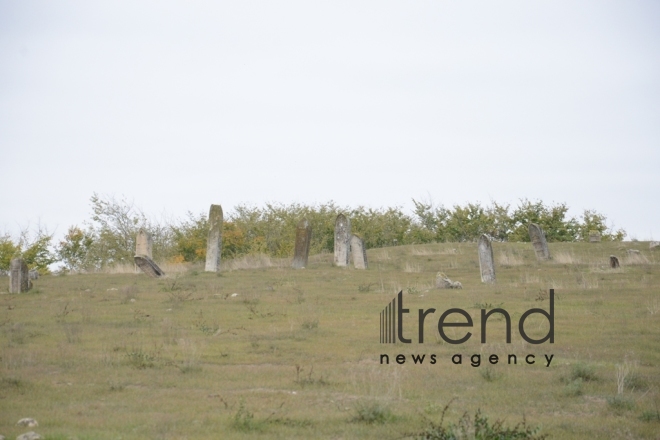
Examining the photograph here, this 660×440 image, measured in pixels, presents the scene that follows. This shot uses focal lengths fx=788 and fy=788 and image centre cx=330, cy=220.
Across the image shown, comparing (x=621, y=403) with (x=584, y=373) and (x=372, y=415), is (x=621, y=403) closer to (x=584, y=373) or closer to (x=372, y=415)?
(x=584, y=373)

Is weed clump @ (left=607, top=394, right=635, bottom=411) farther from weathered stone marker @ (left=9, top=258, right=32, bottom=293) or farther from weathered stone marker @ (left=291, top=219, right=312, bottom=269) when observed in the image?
weathered stone marker @ (left=291, top=219, right=312, bottom=269)

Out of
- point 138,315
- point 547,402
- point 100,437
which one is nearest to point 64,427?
point 100,437

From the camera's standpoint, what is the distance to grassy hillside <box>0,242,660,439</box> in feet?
28.4

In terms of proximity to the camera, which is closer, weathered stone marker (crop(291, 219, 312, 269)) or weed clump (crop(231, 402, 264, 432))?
weed clump (crop(231, 402, 264, 432))

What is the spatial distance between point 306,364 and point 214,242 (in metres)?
19.7

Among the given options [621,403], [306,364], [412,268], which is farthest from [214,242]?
[621,403]

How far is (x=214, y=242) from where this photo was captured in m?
31.2

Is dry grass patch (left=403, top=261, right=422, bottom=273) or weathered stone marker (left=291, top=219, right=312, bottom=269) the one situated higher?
weathered stone marker (left=291, top=219, right=312, bottom=269)

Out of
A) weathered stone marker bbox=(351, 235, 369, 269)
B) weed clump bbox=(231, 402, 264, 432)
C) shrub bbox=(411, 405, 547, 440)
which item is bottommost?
weed clump bbox=(231, 402, 264, 432)

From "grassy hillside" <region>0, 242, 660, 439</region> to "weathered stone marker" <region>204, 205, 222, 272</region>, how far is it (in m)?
7.46

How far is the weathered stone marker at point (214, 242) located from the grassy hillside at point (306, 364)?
7.46m

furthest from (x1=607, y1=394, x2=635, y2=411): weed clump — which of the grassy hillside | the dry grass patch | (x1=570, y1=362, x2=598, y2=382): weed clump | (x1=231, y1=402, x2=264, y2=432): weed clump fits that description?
the dry grass patch

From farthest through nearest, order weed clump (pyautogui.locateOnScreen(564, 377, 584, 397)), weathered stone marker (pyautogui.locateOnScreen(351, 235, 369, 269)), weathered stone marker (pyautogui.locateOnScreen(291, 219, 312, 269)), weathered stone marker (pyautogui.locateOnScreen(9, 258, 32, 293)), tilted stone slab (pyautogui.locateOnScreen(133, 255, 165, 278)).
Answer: weathered stone marker (pyautogui.locateOnScreen(291, 219, 312, 269)) < weathered stone marker (pyautogui.locateOnScreen(351, 235, 369, 269)) < tilted stone slab (pyautogui.locateOnScreen(133, 255, 165, 278)) < weathered stone marker (pyautogui.locateOnScreen(9, 258, 32, 293)) < weed clump (pyautogui.locateOnScreen(564, 377, 584, 397))

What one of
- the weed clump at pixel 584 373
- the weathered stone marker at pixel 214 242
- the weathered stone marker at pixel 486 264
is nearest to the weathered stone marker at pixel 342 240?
the weathered stone marker at pixel 214 242
